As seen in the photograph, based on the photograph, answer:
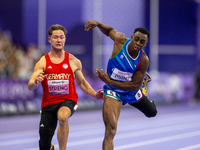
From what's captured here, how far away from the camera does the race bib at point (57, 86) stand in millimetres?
5516

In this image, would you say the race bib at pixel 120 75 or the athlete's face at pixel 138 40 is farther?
the race bib at pixel 120 75

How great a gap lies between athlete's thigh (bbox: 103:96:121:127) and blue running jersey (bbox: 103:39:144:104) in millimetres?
109

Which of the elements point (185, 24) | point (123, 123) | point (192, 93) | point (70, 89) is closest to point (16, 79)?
→ point (123, 123)

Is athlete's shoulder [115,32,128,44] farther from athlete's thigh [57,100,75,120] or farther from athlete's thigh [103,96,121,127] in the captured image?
athlete's thigh [57,100,75,120]

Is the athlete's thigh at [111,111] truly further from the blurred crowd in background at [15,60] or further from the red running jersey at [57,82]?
the blurred crowd in background at [15,60]

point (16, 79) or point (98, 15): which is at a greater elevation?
point (98, 15)

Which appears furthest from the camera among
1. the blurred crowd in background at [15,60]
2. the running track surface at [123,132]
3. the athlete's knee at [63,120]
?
the blurred crowd in background at [15,60]

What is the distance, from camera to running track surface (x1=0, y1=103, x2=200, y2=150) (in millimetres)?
7649

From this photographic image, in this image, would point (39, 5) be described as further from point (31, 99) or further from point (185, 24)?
point (185, 24)

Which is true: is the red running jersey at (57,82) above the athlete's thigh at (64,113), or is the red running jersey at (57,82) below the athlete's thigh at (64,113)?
Answer: above

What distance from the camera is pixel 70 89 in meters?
5.67

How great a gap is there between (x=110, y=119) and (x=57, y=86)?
0.92m

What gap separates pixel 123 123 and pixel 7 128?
3.45 m

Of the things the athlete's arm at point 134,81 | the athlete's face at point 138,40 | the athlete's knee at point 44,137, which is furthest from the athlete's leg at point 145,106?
the athlete's knee at point 44,137
